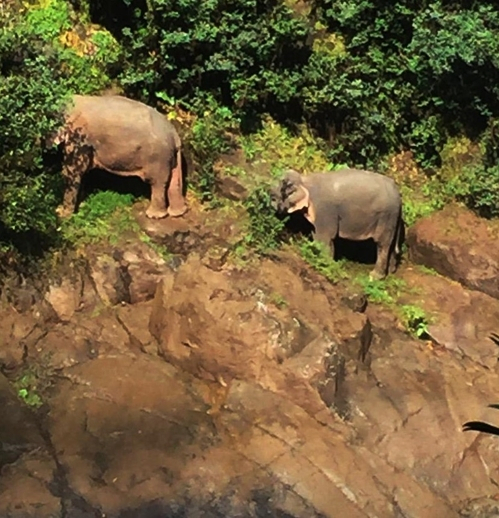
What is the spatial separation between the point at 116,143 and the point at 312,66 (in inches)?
93.8

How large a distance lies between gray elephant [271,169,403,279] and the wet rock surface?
1.44 ft

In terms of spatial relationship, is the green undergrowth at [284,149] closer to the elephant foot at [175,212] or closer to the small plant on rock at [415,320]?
the elephant foot at [175,212]

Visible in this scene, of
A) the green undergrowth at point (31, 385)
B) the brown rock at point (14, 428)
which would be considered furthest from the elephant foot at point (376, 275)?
the brown rock at point (14, 428)

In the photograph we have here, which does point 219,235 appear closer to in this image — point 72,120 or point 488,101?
point 72,120

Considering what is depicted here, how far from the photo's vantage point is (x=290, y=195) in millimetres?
7586

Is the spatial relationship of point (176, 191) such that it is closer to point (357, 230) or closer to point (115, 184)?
point (115, 184)

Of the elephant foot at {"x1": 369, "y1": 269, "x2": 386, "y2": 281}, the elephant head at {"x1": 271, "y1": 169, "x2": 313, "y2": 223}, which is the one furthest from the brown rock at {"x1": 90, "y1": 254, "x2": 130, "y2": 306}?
the elephant foot at {"x1": 369, "y1": 269, "x2": 386, "y2": 281}

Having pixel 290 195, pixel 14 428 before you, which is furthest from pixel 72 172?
pixel 14 428

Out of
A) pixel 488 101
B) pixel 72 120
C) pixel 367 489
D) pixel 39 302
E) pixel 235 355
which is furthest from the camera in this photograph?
pixel 488 101

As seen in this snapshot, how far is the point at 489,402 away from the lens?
6.71 m

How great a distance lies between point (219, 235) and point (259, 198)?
444 millimetres

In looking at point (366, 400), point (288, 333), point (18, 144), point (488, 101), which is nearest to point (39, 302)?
point (18, 144)

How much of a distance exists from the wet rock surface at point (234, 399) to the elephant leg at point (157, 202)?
0.39m

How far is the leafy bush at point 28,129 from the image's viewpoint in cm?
678
